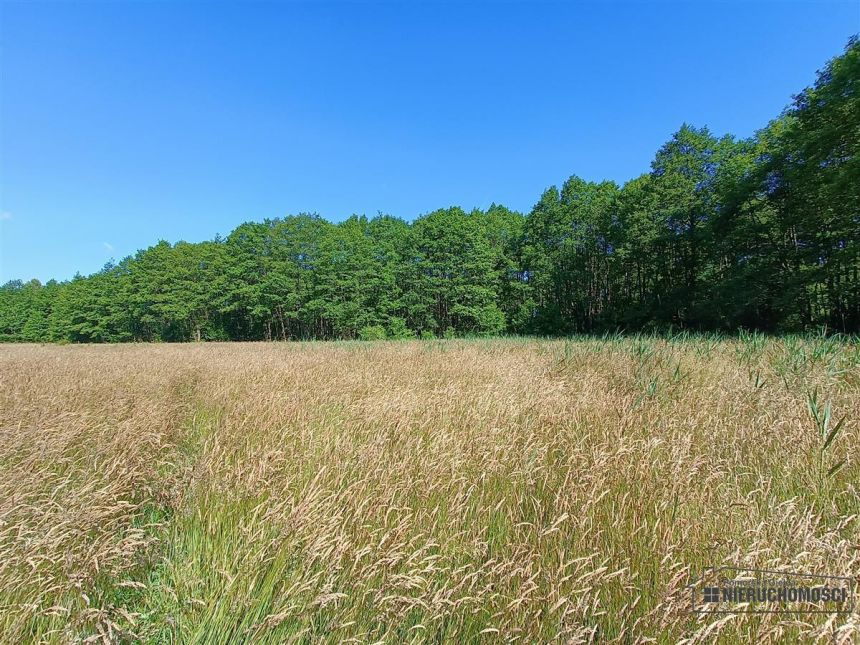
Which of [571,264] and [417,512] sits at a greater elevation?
[571,264]

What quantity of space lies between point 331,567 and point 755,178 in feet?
92.7

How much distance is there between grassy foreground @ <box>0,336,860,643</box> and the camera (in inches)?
55.6

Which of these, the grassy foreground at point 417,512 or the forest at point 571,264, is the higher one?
the forest at point 571,264

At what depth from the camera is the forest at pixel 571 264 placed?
17.0 meters

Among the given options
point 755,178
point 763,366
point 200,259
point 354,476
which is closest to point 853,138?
point 755,178

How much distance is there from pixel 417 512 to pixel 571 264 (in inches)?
1422

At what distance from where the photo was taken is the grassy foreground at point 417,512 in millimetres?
1412

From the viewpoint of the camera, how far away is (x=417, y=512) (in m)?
2.14

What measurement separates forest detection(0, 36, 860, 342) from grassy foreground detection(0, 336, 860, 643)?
19149 millimetres

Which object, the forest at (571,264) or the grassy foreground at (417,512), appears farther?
the forest at (571,264)

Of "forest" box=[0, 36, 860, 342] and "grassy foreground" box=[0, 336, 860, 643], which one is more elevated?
"forest" box=[0, 36, 860, 342]

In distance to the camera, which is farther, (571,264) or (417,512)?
(571,264)

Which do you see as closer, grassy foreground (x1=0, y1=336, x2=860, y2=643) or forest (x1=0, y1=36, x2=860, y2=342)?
grassy foreground (x1=0, y1=336, x2=860, y2=643)

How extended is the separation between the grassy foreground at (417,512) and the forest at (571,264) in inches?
754
